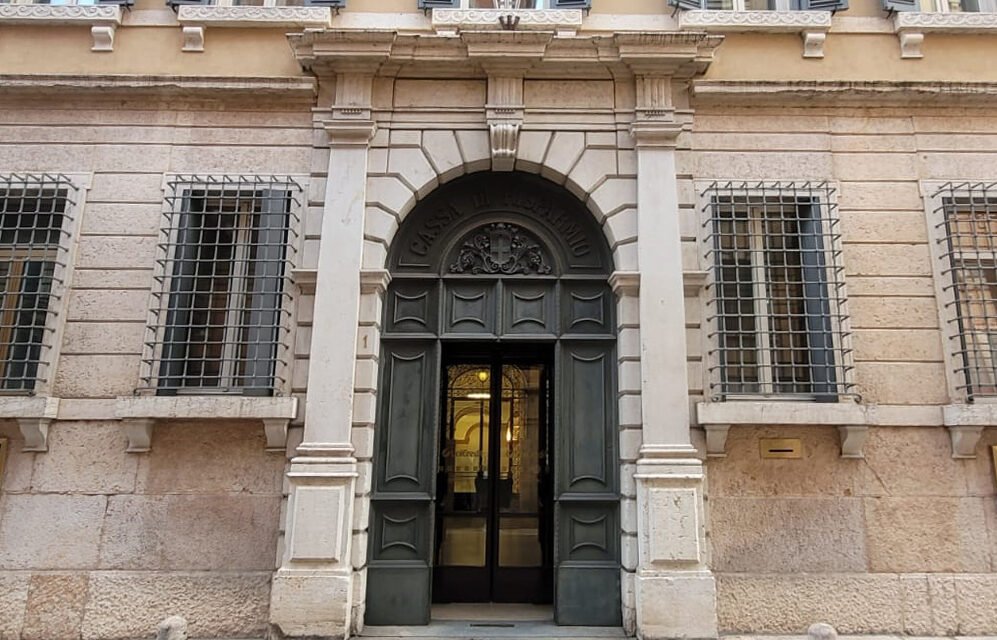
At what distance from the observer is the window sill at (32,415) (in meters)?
6.13

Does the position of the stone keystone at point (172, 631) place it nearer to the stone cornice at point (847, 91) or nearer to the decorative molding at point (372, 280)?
the decorative molding at point (372, 280)

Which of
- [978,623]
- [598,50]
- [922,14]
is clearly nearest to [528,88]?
[598,50]

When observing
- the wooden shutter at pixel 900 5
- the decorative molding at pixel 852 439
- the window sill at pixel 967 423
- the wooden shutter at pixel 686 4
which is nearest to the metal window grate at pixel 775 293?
the decorative molding at pixel 852 439

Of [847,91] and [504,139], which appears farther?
[847,91]

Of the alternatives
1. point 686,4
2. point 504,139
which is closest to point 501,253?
point 504,139

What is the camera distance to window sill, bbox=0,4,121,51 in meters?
7.08

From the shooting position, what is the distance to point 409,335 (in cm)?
670

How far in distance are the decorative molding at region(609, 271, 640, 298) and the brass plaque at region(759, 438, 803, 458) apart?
202 centimetres

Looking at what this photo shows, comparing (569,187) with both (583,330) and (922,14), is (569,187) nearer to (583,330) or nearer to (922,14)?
(583,330)

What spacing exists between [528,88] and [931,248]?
4.75 meters

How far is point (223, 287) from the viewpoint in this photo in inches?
268

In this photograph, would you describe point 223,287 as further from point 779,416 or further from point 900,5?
point 900,5

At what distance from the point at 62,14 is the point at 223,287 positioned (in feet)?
12.3

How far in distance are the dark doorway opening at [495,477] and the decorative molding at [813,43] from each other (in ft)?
15.0
